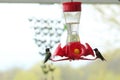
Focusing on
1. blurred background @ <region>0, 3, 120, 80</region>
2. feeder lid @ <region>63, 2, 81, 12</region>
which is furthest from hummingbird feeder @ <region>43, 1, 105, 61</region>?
blurred background @ <region>0, 3, 120, 80</region>

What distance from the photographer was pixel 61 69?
2865 mm

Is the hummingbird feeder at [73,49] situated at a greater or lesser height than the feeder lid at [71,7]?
lesser

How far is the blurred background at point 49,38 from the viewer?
9.09 ft

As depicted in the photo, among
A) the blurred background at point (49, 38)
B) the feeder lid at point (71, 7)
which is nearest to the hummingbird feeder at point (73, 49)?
the feeder lid at point (71, 7)

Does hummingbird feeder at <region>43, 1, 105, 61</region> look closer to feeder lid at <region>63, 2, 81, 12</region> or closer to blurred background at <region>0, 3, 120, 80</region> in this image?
feeder lid at <region>63, 2, 81, 12</region>

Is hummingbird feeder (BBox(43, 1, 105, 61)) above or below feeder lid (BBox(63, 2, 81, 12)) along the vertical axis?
below

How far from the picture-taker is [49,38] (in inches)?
113

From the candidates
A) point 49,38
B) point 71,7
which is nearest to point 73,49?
point 71,7

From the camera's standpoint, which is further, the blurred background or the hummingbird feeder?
the blurred background

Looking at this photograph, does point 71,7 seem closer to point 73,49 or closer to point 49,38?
point 73,49

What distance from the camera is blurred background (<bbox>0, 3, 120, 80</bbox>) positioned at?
9.09 ft

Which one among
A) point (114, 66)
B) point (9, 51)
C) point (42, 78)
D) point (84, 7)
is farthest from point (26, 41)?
point (114, 66)

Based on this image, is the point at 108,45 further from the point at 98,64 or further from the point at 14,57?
the point at 14,57

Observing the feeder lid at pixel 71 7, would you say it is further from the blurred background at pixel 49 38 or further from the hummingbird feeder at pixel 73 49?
the blurred background at pixel 49 38
